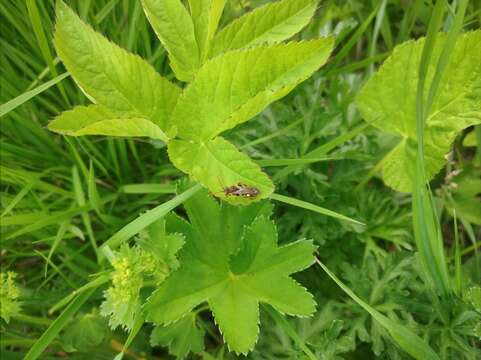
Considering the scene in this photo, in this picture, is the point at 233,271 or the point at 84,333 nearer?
the point at 233,271

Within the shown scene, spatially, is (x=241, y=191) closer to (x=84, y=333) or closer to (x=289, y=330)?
(x=289, y=330)

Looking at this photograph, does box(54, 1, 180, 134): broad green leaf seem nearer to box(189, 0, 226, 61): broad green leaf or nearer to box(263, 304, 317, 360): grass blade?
box(189, 0, 226, 61): broad green leaf

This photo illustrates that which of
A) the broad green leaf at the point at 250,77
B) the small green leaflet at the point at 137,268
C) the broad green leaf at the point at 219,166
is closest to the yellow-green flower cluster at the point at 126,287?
the small green leaflet at the point at 137,268

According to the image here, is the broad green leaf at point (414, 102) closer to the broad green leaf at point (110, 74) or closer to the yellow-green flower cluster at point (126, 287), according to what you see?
the broad green leaf at point (110, 74)

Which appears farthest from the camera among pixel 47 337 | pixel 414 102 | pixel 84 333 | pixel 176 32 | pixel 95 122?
pixel 84 333

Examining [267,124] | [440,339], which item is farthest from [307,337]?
[267,124]

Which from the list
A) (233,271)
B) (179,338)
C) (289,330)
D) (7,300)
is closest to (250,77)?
(233,271)

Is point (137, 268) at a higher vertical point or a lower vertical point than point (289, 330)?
higher
